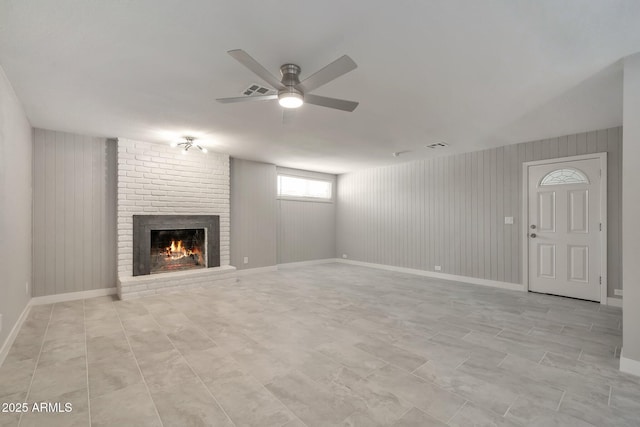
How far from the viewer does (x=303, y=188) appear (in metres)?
7.70

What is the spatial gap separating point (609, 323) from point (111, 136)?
727cm

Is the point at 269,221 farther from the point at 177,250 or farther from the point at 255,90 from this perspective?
the point at 255,90

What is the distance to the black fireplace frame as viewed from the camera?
4.74 metres

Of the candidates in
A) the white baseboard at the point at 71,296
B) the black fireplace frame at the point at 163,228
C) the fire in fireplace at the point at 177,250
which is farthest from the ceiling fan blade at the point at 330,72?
the white baseboard at the point at 71,296

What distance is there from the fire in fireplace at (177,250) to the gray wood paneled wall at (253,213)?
0.69 m

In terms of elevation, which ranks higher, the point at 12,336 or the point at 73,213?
the point at 73,213

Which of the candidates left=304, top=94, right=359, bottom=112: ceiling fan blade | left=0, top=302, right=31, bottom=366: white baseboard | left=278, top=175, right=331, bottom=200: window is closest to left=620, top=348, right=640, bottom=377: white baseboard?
left=304, top=94, right=359, bottom=112: ceiling fan blade

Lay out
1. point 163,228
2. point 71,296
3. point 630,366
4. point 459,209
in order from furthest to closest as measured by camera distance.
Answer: point 459,209, point 163,228, point 71,296, point 630,366

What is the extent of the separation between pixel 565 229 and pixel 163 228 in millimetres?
6620

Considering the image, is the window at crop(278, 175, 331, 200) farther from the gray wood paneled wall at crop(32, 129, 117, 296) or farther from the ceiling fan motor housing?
the ceiling fan motor housing

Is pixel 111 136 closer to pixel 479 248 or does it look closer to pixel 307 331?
pixel 307 331

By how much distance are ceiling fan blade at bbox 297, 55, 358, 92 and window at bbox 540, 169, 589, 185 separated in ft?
14.7

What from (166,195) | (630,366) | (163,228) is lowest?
(630,366)

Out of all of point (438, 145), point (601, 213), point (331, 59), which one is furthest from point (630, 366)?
point (438, 145)
